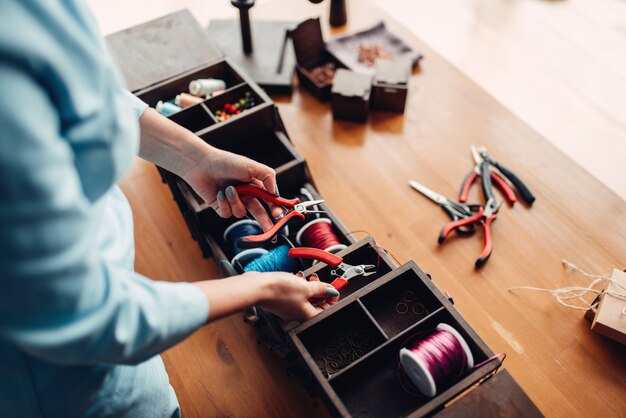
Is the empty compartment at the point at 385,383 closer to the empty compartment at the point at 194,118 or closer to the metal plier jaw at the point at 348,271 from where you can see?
the metal plier jaw at the point at 348,271

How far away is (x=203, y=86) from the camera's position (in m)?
1.56

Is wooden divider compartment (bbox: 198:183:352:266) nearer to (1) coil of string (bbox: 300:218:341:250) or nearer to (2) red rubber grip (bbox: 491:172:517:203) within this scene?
(1) coil of string (bbox: 300:218:341:250)

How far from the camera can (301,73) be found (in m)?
1.88

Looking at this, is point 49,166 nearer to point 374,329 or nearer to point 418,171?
point 374,329

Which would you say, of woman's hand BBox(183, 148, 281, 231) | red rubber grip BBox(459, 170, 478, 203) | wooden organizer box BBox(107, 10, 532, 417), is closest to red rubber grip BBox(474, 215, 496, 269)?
red rubber grip BBox(459, 170, 478, 203)

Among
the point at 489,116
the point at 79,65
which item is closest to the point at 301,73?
the point at 489,116

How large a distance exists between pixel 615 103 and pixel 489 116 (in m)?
0.50

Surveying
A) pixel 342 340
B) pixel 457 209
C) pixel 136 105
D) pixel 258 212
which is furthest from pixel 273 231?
pixel 457 209

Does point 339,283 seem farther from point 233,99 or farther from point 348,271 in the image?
point 233,99

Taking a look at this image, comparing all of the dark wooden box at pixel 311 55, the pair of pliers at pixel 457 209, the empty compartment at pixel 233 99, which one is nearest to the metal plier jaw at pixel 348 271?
the pair of pliers at pixel 457 209

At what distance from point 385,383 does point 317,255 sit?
32cm

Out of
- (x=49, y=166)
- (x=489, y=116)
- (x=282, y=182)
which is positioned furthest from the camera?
(x=489, y=116)

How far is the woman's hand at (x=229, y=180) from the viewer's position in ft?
3.62

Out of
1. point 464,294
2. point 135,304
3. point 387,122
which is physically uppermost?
point 135,304
